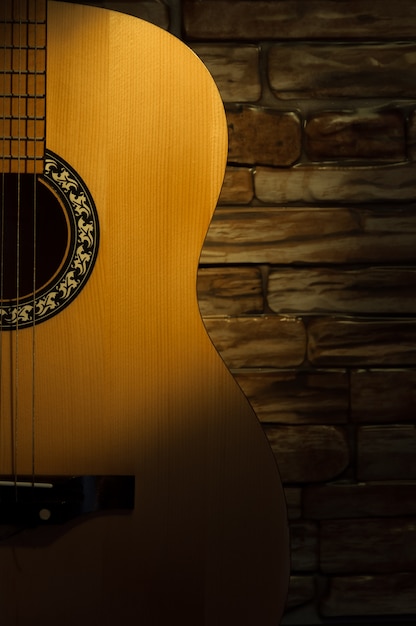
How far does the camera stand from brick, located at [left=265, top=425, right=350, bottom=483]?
1.19 metres

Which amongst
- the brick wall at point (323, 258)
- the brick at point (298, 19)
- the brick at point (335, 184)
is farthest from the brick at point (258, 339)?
the brick at point (298, 19)

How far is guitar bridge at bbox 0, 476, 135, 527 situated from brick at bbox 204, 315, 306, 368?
0.37 meters

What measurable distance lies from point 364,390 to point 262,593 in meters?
0.44

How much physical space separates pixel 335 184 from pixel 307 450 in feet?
1.51

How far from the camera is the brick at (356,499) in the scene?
3.94 ft

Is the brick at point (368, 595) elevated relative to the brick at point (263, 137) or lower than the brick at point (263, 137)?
lower

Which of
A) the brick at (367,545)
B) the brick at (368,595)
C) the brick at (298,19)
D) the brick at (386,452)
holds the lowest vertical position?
the brick at (368,595)

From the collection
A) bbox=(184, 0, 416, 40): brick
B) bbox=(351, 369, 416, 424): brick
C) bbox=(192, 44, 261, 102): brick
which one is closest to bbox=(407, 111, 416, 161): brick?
bbox=(184, 0, 416, 40): brick

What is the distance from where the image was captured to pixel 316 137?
117 centimetres

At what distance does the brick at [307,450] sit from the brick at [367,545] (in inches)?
3.8

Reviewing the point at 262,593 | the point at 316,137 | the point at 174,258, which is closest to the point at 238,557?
the point at 262,593

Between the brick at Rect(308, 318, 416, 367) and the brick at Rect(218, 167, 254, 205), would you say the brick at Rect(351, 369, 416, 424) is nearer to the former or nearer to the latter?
the brick at Rect(308, 318, 416, 367)

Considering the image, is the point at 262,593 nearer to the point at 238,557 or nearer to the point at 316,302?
the point at 238,557

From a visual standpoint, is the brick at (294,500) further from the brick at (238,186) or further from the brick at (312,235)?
the brick at (238,186)
